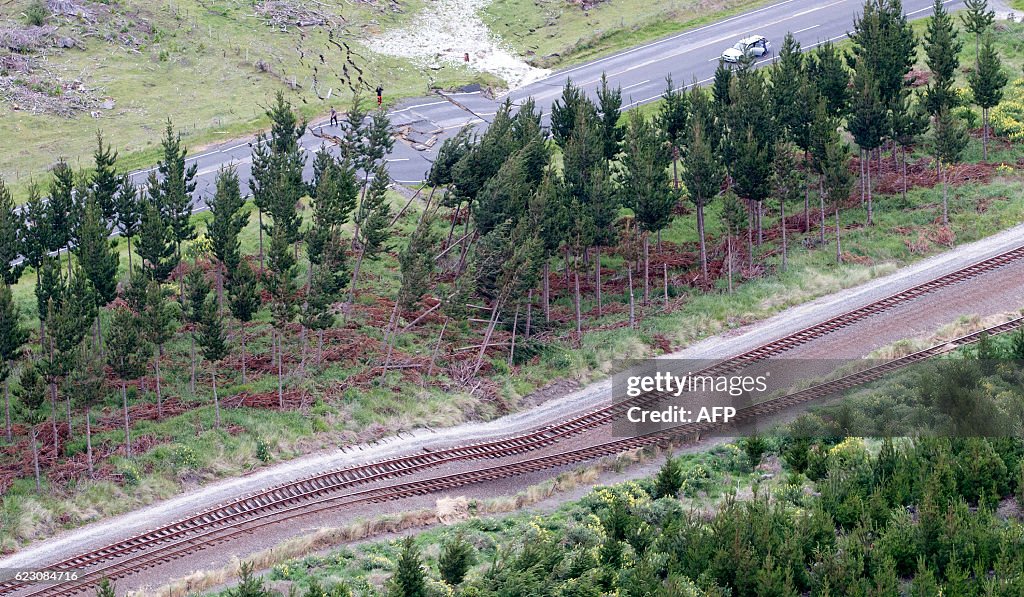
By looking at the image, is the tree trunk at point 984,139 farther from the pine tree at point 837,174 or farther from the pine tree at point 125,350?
the pine tree at point 125,350

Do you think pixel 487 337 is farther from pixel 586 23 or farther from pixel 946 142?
pixel 586 23

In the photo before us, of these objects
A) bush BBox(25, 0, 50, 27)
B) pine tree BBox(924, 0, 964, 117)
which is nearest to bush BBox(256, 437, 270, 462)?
pine tree BBox(924, 0, 964, 117)

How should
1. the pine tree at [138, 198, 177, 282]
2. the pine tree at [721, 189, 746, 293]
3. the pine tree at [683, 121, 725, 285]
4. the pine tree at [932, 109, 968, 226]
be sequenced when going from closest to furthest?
the pine tree at [138, 198, 177, 282] < the pine tree at [721, 189, 746, 293] < the pine tree at [683, 121, 725, 285] < the pine tree at [932, 109, 968, 226]

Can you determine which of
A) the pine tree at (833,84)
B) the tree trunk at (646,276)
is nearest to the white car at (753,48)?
the pine tree at (833,84)

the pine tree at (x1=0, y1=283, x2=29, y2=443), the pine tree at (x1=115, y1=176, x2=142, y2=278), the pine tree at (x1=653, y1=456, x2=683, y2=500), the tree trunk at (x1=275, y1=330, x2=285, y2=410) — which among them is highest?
the pine tree at (x1=115, y1=176, x2=142, y2=278)

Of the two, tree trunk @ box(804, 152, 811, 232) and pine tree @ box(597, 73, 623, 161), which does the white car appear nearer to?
tree trunk @ box(804, 152, 811, 232)

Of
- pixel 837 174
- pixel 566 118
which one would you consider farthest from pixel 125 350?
pixel 837 174

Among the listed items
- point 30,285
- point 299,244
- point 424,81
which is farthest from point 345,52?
point 30,285

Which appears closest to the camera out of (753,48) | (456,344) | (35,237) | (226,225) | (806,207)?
(35,237)
